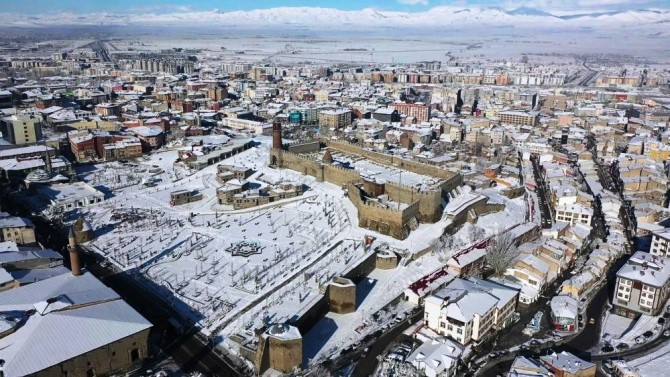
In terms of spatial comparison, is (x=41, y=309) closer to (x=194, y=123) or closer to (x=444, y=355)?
(x=444, y=355)

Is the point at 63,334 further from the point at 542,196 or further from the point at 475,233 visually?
the point at 542,196

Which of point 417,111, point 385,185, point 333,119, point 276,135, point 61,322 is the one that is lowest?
point 61,322

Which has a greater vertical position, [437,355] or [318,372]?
[437,355]

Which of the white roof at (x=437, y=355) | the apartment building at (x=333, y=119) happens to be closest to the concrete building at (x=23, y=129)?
the apartment building at (x=333, y=119)

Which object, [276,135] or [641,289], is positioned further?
[276,135]

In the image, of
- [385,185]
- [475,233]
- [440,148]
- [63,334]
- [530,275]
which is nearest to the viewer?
[63,334]

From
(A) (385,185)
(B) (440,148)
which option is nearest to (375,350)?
(A) (385,185)

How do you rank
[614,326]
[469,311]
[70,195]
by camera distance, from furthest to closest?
[70,195] < [614,326] < [469,311]
